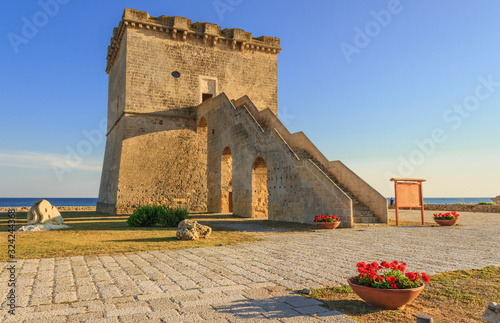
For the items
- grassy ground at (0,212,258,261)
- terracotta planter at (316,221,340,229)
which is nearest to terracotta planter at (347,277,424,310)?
grassy ground at (0,212,258,261)

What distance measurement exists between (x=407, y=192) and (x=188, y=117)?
1414 centimetres

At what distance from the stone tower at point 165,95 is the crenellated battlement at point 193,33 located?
2.3 inches

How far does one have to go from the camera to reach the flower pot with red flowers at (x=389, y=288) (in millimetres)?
3424

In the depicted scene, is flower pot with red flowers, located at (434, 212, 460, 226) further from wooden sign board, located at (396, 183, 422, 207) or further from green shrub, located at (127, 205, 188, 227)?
green shrub, located at (127, 205, 188, 227)

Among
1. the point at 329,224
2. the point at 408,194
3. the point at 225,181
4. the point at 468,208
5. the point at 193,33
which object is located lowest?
the point at 329,224

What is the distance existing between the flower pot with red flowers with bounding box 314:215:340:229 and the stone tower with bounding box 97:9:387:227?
4502 mm

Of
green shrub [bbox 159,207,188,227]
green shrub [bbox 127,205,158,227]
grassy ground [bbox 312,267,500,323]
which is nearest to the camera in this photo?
grassy ground [bbox 312,267,500,323]

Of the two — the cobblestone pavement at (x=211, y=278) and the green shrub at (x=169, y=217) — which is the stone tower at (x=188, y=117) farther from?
the cobblestone pavement at (x=211, y=278)

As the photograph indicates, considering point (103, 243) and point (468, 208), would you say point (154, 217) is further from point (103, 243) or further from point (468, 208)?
point (468, 208)

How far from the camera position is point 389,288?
3475mm

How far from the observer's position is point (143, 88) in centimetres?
2055

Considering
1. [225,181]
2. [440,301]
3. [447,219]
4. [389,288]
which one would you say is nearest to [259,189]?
[225,181]

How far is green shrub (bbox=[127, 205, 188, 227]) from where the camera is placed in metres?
12.1

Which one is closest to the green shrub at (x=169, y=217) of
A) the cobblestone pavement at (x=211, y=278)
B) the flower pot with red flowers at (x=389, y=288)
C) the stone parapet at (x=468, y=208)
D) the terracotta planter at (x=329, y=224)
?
the terracotta planter at (x=329, y=224)
